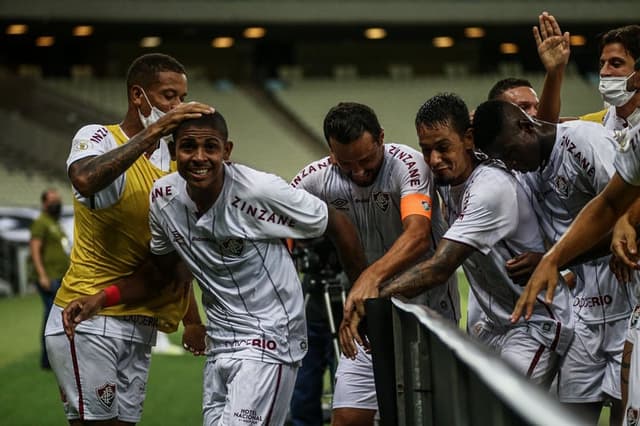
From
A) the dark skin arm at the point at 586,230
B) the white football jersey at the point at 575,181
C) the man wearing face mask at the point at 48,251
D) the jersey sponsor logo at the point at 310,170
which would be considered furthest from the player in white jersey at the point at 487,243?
the man wearing face mask at the point at 48,251

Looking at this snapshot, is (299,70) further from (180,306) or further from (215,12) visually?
(180,306)

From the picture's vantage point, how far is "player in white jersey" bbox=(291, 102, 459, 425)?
5.18 m

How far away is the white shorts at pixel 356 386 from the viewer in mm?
5527

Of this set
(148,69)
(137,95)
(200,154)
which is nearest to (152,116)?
(137,95)

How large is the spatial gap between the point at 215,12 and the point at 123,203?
29.3 metres

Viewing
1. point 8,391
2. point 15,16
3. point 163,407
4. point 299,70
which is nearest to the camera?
point 163,407

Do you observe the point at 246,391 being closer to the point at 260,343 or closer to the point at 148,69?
the point at 260,343

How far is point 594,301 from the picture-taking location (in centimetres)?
566

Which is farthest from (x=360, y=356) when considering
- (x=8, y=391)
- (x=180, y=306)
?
(x=8, y=391)

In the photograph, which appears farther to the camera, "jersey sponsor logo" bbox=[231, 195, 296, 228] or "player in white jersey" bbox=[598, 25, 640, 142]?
"player in white jersey" bbox=[598, 25, 640, 142]

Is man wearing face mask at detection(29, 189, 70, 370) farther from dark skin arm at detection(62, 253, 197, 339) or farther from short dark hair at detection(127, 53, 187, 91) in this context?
short dark hair at detection(127, 53, 187, 91)

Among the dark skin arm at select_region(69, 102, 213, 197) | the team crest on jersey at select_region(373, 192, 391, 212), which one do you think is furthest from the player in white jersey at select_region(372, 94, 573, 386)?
the dark skin arm at select_region(69, 102, 213, 197)

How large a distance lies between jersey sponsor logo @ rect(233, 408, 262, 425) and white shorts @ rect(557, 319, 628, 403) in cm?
167

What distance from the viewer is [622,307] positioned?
561cm
